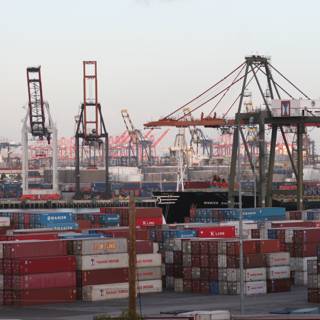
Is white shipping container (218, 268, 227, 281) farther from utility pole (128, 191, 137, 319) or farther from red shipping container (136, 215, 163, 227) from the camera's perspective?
utility pole (128, 191, 137, 319)

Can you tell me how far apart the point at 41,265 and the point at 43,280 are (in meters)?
0.87

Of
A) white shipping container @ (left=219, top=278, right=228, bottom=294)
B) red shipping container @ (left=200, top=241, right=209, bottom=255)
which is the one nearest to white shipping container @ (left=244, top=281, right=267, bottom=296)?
white shipping container @ (left=219, top=278, right=228, bottom=294)

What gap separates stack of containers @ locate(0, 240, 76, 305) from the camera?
183 ft

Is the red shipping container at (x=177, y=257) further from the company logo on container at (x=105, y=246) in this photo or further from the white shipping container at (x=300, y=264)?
the white shipping container at (x=300, y=264)

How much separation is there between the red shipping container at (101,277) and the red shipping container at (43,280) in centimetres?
68

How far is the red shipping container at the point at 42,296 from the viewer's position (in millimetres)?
55625

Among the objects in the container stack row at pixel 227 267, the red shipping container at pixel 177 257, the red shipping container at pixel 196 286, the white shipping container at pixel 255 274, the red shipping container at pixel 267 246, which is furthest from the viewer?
the red shipping container at pixel 177 257

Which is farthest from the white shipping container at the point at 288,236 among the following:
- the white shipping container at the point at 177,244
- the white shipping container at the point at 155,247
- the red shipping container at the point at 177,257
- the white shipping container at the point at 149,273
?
the white shipping container at the point at 149,273

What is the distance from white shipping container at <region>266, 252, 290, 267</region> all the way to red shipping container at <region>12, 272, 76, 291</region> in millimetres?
11813

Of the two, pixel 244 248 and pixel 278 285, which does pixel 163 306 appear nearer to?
pixel 244 248


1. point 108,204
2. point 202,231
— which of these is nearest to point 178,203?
point 108,204

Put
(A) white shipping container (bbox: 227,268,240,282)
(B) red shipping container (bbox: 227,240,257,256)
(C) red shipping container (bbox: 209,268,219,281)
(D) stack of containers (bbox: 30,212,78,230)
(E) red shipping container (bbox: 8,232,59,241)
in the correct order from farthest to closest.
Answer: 1. (D) stack of containers (bbox: 30,212,78,230)
2. (E) red shipping container (bbox: 8,232,59,241)
3. (C) red shipping container (bbox: 209,268,219,281)
4. (A) white shipping container (bbox: 227,268,240,282)
5. (B) red shipping container (bbox: 227,240,257,256)

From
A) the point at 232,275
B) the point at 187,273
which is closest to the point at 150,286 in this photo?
the point at 187,273

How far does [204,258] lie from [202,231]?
6.97 meters
